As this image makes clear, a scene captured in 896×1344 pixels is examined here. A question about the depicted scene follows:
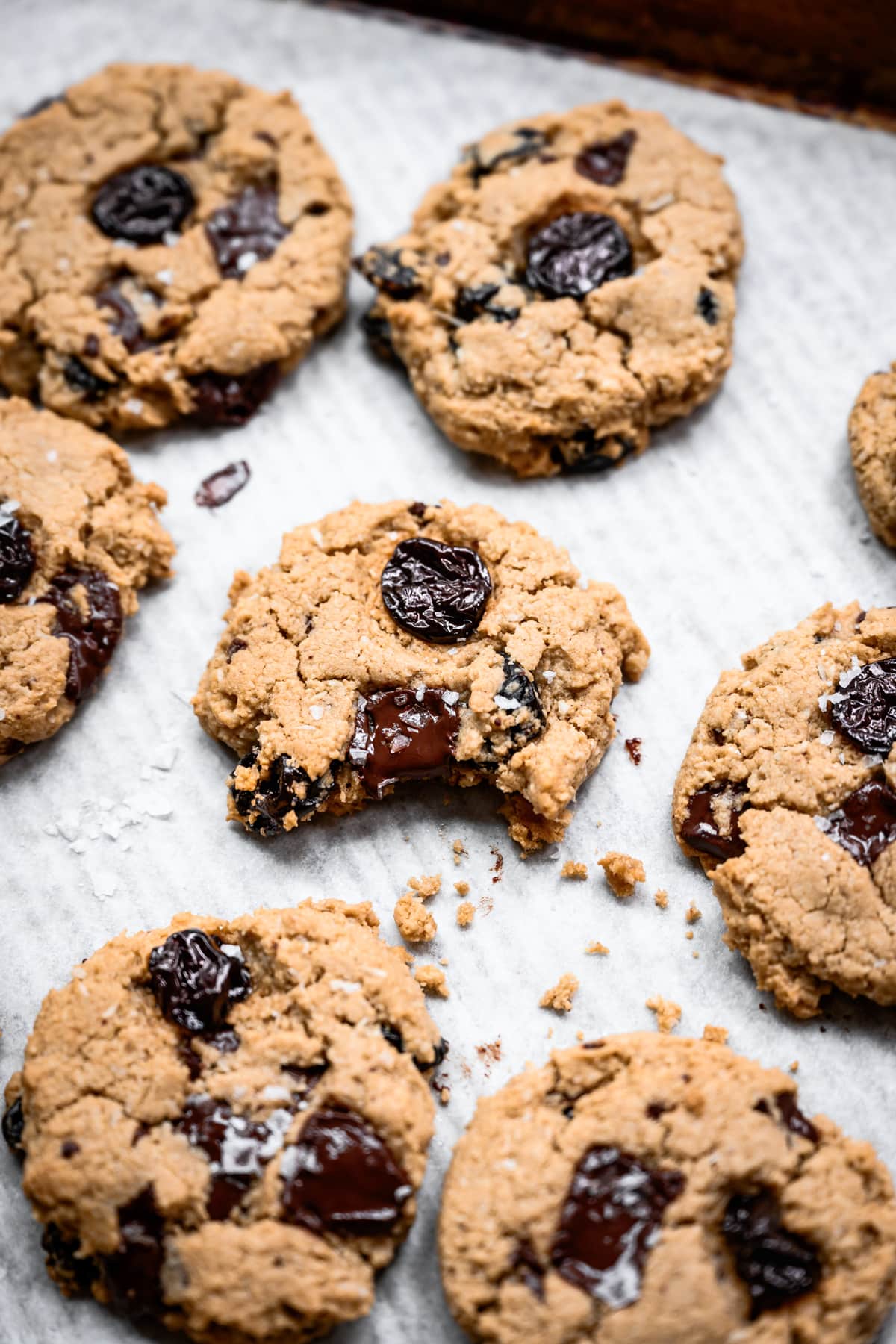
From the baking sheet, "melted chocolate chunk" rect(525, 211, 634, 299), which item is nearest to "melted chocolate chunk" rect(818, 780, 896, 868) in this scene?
the baking sheet

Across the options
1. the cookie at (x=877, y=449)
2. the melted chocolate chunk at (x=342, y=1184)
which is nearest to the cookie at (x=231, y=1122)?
the melted chocolate chunk at (x=342, y=1184)

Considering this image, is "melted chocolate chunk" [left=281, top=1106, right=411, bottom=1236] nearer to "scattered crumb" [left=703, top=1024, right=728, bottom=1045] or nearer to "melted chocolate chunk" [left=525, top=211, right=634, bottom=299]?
"scattered crumb" [left=703, top=1024, right=728, bottom=1045]

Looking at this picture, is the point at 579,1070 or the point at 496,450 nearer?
the point at 579,1070

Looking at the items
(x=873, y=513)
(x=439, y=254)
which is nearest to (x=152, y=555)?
(x=439, y=254)

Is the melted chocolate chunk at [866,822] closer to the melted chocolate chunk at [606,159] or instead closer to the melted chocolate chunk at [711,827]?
the melted chocolate chunk at [711,827]

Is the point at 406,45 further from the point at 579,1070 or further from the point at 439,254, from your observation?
the point at 579,1070

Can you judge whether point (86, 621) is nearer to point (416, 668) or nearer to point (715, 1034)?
point (416, 668)
